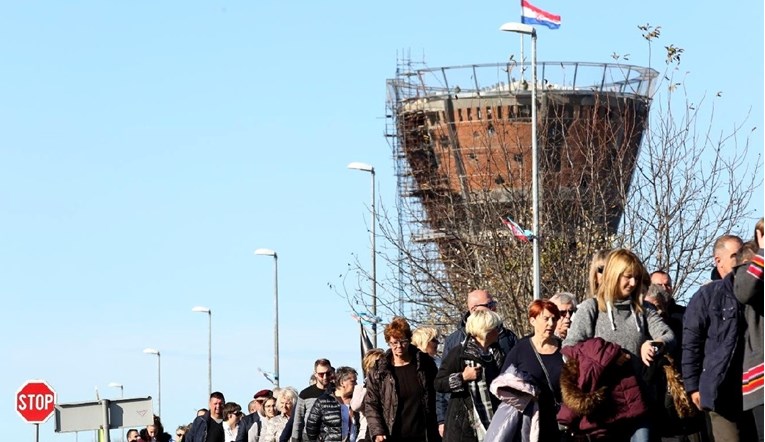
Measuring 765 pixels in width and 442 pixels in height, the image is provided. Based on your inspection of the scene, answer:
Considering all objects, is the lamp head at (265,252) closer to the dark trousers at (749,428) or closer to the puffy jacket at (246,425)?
the puffy jacket at (246,425)

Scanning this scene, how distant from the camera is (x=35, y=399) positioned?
36.8 m

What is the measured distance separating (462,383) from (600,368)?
251 cm

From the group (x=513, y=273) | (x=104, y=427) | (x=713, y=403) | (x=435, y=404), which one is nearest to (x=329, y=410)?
(x=435, y=404)

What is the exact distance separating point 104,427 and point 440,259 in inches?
643

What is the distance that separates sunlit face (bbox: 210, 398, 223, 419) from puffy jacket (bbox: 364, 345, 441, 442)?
1027cm

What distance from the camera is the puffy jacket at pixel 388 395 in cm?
1614

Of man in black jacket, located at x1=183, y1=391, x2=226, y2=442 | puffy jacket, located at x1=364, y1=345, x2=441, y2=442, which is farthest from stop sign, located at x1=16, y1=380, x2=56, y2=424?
puffy jacket, located at x1=364, y1=345, x2=441, y2=442

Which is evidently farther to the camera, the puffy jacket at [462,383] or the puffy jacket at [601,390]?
the puffy jacket at [462,383]

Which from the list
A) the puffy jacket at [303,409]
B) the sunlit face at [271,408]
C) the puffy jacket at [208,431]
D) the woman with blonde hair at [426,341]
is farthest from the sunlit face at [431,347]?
the puffy jacket at [208,431]

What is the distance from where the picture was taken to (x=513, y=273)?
136 feet

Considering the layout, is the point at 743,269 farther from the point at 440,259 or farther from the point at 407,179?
the point at 407,179

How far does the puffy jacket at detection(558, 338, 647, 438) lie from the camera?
12289mm

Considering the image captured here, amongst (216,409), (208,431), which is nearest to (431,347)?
(208,431)

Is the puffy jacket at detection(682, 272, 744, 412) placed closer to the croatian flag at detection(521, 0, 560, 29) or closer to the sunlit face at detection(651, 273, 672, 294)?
the sunlit face at detection(651, 273, 672, 294)
